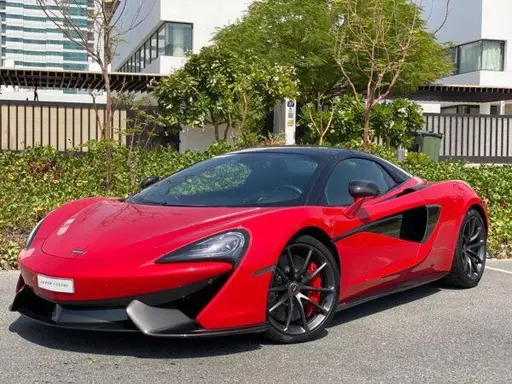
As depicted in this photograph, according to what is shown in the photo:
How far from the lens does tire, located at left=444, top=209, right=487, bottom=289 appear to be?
625 centimetres

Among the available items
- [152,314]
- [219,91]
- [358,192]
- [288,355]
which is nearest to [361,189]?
[358,192]

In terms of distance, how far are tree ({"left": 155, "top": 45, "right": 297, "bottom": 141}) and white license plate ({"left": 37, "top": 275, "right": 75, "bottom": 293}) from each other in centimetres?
1057

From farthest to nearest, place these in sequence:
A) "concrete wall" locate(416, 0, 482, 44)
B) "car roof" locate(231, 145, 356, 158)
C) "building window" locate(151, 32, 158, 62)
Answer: "concrete wall" locate(416, 0, 482, 44), "building window" locate(151, 32, 158, 62), "car roof" locate(231, 145, 356, 158)

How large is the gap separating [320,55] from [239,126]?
273 inches

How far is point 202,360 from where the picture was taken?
4195 millimetres

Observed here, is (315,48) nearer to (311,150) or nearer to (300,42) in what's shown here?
(300,42)

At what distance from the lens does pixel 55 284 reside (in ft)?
13.5

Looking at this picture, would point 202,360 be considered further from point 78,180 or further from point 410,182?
point 78,180

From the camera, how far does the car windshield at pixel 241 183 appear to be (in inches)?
192

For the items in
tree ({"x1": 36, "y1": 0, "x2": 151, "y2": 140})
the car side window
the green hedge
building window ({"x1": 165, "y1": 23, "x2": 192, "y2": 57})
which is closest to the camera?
the car side window

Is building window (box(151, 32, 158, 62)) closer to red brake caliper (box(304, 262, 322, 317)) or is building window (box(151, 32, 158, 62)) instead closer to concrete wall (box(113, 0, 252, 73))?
concrete wall (box(113, 0, 252, 73))

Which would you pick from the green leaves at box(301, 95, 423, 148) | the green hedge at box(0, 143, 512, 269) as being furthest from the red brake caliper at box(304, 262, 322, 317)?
the green leaves at box(301, 95, 423, 148)

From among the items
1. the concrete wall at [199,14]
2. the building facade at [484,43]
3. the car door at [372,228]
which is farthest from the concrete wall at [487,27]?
the car door at [372,228]

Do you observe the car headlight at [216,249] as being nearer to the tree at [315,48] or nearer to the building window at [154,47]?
the tree at [315,48]
